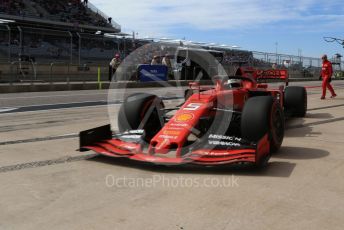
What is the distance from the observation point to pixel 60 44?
27.2 m

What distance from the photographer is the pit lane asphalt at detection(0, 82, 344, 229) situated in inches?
143

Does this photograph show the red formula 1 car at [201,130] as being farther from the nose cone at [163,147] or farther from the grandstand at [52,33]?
the grandstand at [52,33]

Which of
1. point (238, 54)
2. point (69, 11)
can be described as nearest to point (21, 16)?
point (69, 11)

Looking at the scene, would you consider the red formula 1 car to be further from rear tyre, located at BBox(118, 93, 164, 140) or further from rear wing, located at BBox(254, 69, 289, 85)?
rear wing, located at BBox(254, 69, 289, 85)

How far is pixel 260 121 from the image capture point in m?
5.44

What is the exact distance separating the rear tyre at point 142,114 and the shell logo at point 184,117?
793 millimetres

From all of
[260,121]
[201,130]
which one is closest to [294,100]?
[201,130]

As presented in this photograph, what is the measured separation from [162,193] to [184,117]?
4.94ft

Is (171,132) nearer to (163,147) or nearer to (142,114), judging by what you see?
(163,147)

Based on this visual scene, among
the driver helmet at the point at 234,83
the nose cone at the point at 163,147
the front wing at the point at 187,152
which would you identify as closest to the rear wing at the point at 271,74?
the driver helmet at the point at 234,83

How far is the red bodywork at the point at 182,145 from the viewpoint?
498 cm

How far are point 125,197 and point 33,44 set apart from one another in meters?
23.2

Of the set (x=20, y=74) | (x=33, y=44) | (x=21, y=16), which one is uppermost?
(x=21, y=16)

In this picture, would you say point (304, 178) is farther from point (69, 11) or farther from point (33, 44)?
point (69, 11)
